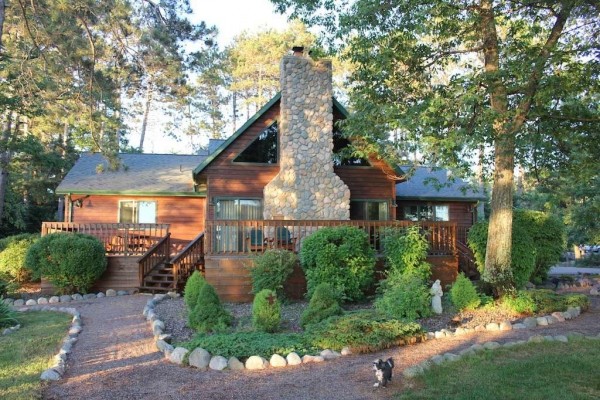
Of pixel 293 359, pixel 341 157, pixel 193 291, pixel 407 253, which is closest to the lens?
pixel 293 359

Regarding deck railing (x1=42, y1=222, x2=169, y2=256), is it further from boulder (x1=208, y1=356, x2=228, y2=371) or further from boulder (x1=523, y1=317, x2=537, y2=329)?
boulder (x1=523, y1=317, x2=537, y2=329)

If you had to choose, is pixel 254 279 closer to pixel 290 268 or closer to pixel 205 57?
pixel 290 268

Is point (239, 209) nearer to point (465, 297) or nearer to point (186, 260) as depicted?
point (186, 260)

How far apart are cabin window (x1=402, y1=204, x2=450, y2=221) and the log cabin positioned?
2703 millimetres

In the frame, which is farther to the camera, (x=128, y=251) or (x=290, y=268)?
(x=128, y=251)

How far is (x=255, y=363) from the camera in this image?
585 cm

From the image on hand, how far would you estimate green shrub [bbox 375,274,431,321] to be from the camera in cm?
820

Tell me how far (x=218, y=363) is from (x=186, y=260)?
26.1 ft

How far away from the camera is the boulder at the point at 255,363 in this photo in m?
5.84

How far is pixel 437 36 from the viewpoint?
418 inches

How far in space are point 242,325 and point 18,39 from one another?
13608 mm

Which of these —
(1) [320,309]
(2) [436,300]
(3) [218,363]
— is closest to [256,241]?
(1) [320,309]

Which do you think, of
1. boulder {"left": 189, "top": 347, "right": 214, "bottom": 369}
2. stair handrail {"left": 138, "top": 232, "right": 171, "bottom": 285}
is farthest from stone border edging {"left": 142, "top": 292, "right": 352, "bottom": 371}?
stair handrail {"left": 138, "top": 232, "right": 171, "bottom": 285}

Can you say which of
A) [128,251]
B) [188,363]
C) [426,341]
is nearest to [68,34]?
[128,251]
